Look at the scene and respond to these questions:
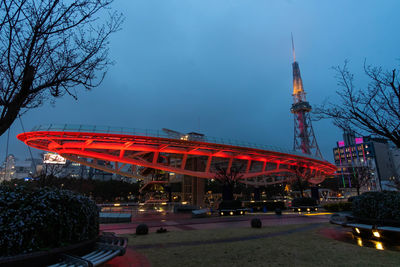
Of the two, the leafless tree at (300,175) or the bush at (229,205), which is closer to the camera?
the bush at (229,205)

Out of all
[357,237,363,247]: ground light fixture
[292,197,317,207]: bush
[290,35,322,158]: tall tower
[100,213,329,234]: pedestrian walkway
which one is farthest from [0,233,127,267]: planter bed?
[290,35,322,158]: tall tower

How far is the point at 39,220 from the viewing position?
434 cm

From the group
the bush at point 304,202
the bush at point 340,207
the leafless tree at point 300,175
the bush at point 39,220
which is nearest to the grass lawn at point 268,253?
the bush at point 39,220

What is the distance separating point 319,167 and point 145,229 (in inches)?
1914

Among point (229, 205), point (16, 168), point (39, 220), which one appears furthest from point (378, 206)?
point (16, 168)

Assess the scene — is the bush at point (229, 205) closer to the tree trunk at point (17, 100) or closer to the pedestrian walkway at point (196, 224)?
the pedestrian walkway at point (196, 224)

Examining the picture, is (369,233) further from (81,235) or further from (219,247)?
(81,235)

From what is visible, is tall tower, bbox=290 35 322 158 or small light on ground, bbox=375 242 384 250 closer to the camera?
small light on ground, bbox=375 242 384 250

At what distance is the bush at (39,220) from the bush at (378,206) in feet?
31.7

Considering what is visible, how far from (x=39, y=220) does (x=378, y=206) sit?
34.8 feet

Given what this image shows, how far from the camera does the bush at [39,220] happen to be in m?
4.02

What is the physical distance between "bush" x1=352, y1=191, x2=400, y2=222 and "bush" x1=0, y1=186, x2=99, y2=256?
9654 mm

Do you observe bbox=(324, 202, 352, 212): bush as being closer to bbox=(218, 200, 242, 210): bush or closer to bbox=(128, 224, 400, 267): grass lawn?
bbox=(218, 200, 242, 210): bush

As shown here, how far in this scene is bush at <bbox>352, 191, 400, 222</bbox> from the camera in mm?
7902
